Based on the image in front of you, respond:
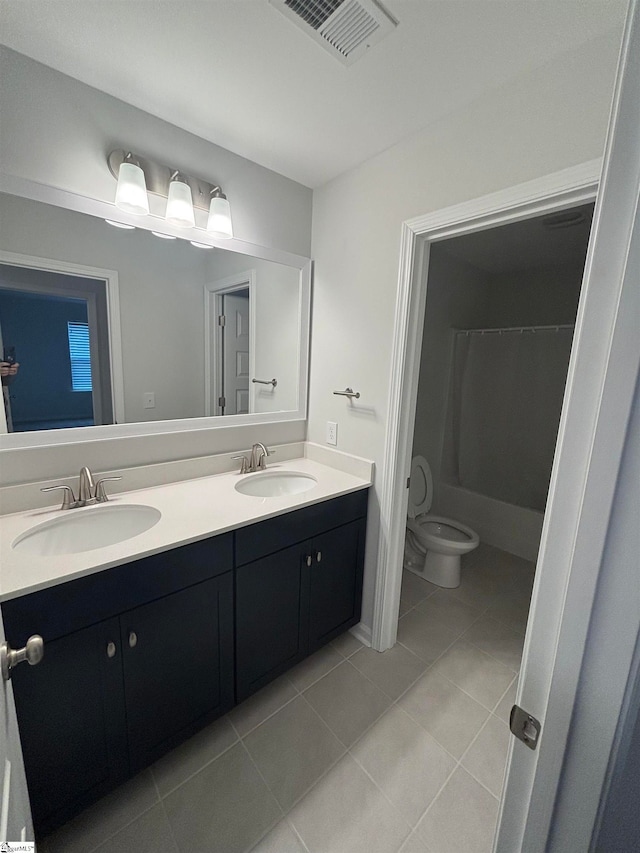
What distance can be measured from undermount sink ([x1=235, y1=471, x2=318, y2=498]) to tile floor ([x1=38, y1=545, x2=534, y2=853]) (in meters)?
0.84

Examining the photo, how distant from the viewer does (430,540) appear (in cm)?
234

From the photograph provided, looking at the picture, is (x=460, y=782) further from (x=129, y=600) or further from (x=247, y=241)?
(x=247, y=241)

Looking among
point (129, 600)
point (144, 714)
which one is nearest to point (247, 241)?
point (129, 600)

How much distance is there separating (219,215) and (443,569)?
7.95ft

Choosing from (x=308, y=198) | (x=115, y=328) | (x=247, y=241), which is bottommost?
(x=115, y=328)

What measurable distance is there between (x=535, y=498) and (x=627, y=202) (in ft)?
9.89

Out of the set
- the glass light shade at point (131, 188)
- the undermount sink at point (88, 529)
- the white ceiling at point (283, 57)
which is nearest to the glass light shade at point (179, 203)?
the glass light shade at point (131, 188)

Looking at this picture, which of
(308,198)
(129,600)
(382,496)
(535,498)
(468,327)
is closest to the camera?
(129,600)

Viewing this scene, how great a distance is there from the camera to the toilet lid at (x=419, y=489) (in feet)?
8.60

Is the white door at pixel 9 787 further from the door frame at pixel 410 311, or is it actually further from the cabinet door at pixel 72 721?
the door frame at pixel 410 311

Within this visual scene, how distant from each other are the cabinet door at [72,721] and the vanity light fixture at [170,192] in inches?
57.9

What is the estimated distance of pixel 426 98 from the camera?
1.29 meters

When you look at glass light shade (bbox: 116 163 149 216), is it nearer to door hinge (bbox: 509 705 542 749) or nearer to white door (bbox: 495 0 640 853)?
white door (bbox: 495 0 640 853)

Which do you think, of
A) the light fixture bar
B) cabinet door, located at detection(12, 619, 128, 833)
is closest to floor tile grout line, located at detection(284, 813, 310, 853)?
cabinet door, located at detection(12, 619, 128, 833)
